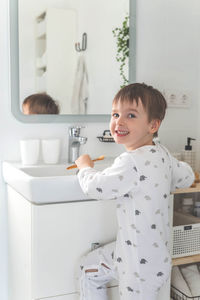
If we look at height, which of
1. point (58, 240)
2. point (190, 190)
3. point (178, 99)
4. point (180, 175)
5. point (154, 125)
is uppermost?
point (178, 99)

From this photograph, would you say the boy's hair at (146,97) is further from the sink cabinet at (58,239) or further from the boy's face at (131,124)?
the sink cabinet at (58,239)

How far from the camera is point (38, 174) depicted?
1833 mm

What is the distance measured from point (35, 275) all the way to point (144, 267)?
399 millimetres

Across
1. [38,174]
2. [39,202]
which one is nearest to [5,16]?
[38,174]

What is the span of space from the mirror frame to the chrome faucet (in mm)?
73

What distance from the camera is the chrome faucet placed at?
1976 mm

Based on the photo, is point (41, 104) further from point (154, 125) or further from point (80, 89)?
point (154, 125)

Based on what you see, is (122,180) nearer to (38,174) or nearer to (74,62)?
(38,174)

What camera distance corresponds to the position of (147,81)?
2221 mm

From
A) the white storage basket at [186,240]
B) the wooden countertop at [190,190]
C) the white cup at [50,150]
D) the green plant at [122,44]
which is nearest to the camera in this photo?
the wooden countertop at [190,190]

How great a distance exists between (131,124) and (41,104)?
670 mm

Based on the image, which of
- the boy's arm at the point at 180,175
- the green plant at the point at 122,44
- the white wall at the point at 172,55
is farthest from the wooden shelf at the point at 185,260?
the green plant at the point at 122,44

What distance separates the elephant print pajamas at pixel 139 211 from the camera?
1.33 metres

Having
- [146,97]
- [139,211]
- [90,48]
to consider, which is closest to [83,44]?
[90,48]
